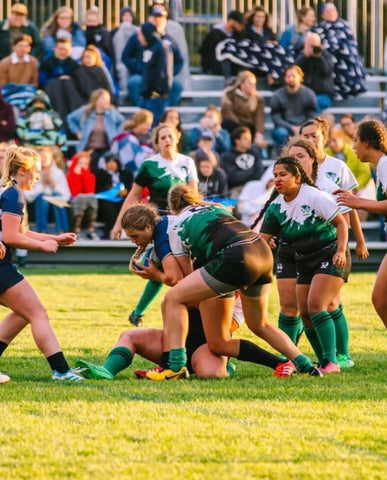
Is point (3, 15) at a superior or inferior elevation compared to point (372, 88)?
superior

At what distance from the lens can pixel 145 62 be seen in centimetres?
2014

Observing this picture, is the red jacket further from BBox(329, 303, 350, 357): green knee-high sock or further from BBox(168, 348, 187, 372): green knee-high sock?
BBox(168, 348, 187, 372): green knee-high sock

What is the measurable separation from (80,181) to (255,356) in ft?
33.4

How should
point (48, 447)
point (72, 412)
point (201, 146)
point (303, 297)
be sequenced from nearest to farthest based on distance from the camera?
point (48, 447)
point (72, 412)
point (303, 297)
point (201, 146)

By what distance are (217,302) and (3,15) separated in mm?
15607

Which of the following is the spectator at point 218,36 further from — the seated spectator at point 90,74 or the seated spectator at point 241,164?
the seated spectator at point 241,164

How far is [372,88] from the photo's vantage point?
2277 cm

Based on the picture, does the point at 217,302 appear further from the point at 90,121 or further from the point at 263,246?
the point at 90,121

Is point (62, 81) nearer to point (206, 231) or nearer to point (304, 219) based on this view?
point (304, 219)

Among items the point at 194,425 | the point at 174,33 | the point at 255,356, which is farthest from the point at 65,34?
the point at 194,425

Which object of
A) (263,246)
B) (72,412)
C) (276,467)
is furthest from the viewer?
(263,246)

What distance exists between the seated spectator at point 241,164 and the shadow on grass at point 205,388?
9.84m

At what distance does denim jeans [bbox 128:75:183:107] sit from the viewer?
20562 mm

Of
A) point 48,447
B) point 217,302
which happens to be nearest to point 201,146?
point 217,302
